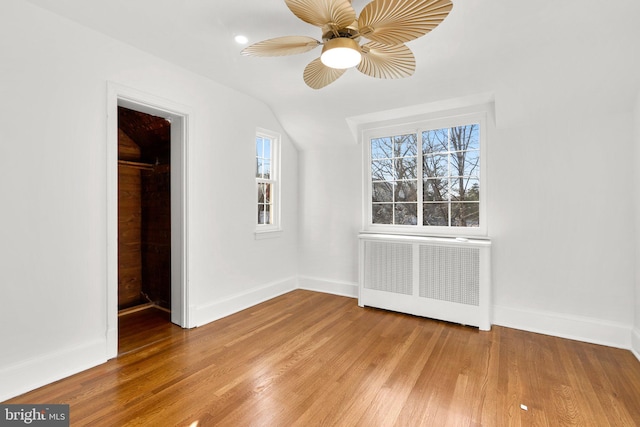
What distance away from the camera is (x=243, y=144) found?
150 inches

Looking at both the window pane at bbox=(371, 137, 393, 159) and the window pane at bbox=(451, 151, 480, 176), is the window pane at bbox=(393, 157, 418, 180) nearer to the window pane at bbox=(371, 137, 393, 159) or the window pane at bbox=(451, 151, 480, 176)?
the window pane at bbox=(371, 137, 393, 159)

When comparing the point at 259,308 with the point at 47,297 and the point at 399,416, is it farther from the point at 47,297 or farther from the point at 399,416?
the point at 399,416

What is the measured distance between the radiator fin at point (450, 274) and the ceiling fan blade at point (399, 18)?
2301 millimetres

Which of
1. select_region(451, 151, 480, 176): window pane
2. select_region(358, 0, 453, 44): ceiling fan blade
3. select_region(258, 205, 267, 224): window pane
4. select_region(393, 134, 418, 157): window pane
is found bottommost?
select_region(258, 205, 267, 224): window pane

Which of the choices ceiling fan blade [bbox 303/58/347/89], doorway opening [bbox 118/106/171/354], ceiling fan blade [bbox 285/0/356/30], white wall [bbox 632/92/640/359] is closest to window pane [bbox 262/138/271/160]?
doorway opening [bbox 118/106/171/354]

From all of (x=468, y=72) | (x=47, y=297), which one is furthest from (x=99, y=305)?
(x=468, y=72)

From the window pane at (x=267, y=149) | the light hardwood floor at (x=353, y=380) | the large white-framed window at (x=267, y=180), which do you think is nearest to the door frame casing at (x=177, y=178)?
the light hardwood floor at (x=353, y=380)

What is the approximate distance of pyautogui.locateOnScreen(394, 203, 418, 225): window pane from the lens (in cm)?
399

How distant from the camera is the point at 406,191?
13.3 ft

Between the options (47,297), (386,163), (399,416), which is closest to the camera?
(399,416)

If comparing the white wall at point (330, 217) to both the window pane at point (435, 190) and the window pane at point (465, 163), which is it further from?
the window pane at point (465, 163)

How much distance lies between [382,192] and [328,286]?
1594mm

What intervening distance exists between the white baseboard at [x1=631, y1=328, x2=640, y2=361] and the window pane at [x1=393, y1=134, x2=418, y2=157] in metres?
2.68

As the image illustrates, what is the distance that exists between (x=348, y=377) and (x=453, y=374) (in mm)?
799
